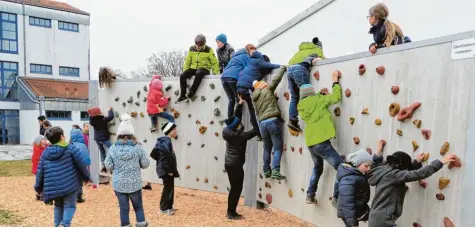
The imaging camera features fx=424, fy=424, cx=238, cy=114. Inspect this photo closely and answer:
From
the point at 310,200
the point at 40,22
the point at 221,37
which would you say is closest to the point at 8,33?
the point at 40,22

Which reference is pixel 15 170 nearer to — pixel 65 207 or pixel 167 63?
pixel 65 207

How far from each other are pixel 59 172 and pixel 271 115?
10.5 feet

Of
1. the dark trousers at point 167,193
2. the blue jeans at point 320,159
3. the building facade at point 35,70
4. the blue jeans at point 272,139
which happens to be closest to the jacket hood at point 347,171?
the blue jeans at point 320,159

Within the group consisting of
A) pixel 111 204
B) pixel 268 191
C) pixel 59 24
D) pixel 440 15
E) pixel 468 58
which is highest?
pixel 59 24

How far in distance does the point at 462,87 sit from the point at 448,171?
81cm

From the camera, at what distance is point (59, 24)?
117 ft

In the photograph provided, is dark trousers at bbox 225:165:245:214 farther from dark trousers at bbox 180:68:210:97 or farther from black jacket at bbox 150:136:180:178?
dark trousers at bbox 180:68:210:97

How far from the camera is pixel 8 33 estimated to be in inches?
1307

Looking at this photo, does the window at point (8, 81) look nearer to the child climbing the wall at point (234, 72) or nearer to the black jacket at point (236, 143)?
the child climbing the wall at point (234, 72)

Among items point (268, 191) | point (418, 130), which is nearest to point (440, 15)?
point (268, 191)

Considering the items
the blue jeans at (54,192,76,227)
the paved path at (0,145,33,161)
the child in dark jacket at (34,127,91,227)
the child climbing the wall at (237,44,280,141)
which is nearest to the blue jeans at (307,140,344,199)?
the child climbing the wall at (237,44,280,141)

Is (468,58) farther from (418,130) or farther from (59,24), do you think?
(59,24)

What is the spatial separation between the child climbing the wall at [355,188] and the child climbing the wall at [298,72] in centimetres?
183

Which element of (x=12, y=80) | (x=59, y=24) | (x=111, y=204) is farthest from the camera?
(x=59, y=24)
